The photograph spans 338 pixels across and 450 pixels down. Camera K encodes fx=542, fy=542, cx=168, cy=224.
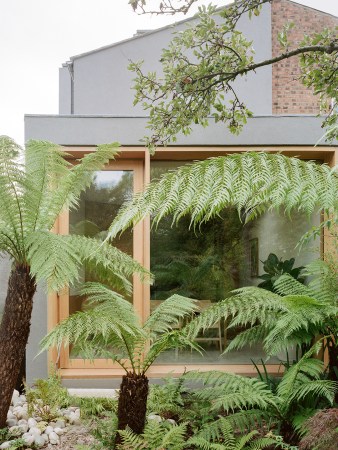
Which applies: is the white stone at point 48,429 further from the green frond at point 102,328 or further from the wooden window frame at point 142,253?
the wooden window frame at point 142,253

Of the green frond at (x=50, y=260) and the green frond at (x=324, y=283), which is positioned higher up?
the green frond at (x=50, y=260)

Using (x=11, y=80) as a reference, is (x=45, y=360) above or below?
below

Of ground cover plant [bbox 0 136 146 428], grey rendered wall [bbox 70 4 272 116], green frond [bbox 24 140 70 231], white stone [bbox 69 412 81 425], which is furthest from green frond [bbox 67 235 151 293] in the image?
grey rendered wall [bbox 70 4 272 116]

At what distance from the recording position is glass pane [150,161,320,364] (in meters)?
4.99

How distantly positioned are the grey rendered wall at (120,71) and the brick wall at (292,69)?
0.69 meters

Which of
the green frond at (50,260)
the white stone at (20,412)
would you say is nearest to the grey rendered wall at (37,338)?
the white stone at (20,412)

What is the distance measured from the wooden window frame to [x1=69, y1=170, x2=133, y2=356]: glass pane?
0.07 m

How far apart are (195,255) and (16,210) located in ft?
6.35

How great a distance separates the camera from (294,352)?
4969 mm

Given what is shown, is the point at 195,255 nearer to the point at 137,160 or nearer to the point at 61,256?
the point at 137,160

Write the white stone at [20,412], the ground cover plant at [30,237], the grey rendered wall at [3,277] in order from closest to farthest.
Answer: the ground cover plant at [30,237], the white stone at [20,412], the grey rendered wall at [3,277]

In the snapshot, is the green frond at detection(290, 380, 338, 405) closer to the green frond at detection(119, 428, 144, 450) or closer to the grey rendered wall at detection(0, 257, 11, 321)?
the green frond at detection(119, 428, 144, 450)

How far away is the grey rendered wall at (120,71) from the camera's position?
1016 cm

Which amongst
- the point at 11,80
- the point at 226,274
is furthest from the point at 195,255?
the point at 11,80
